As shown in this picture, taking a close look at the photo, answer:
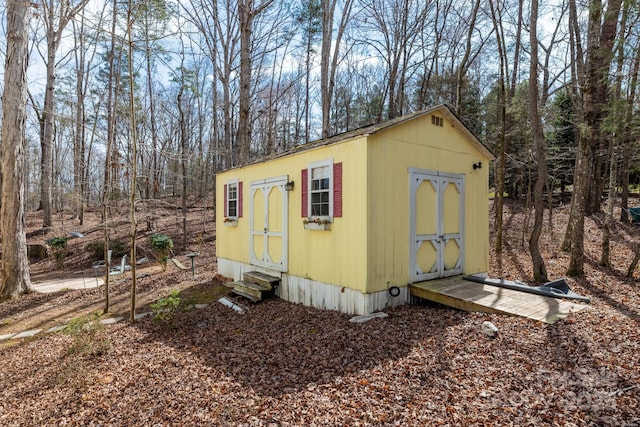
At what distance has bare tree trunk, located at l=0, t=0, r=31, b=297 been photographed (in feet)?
24.3

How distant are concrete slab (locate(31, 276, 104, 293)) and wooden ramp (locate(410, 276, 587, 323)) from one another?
8.92 metres

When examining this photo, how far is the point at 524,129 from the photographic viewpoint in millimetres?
11578

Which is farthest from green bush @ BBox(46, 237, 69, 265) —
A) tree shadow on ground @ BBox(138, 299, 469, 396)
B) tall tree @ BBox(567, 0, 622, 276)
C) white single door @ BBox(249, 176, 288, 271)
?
tall tree @ BBox(567, 0, 622, 276)

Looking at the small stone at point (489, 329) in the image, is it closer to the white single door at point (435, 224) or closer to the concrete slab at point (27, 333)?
the white single door at point (435, 224)

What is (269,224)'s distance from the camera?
7.25 metres

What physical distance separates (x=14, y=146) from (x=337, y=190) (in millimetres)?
7674


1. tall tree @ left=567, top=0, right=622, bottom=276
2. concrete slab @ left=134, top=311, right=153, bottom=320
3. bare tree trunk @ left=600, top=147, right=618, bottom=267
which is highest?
tall tree @ left=567, top=0, right=622, bottom=276

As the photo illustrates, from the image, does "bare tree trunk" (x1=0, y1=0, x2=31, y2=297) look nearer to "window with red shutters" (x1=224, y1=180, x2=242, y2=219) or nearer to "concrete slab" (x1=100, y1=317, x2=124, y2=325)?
"concrete slab" (x1=100, y1=317, x2=124, y2=325)

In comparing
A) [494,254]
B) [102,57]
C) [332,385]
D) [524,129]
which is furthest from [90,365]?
[102,57]

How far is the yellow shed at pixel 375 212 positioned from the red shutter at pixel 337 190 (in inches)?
0.7

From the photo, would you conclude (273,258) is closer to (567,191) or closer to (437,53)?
(437,53)

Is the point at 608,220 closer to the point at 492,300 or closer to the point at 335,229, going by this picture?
the point at 492,300

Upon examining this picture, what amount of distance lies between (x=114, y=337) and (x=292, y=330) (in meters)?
2.88

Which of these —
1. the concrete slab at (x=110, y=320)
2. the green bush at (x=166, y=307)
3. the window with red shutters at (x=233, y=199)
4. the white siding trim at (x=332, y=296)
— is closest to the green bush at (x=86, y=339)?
the green bush at (x=166, y=307)
